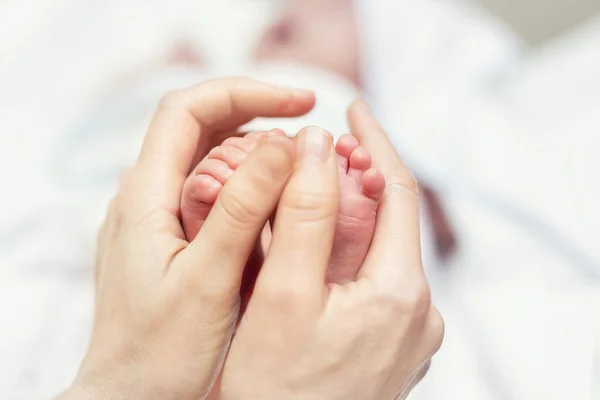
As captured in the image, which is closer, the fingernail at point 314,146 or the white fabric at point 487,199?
the fingernail at point 314,146

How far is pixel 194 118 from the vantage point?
0.63m

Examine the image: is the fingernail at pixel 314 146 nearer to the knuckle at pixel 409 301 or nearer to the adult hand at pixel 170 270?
the adult hand at pixel 170 270

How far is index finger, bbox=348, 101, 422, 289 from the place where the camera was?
48 centimetres

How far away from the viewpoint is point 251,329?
46 cm

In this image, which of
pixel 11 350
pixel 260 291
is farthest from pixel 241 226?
pixel 11 350

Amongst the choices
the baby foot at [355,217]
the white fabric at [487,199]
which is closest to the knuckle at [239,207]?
the baby foot at [355,217]

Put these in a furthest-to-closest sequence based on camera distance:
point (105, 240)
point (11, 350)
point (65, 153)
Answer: point (65, 153), point (11, 350), point (105, 240)

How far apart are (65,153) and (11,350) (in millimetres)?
354

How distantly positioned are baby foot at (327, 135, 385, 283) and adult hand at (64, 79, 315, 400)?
8 cm

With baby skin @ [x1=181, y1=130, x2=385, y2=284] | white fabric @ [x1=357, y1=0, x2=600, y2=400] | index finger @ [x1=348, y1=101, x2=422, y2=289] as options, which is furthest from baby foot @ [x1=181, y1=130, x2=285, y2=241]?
white fabric @ [x1=357, y1=0, x2=600, y2=400]

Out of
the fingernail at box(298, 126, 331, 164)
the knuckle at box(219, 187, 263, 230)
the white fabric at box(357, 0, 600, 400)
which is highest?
the fingernail at box(298, 126, 331, 164)

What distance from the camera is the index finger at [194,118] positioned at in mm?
573

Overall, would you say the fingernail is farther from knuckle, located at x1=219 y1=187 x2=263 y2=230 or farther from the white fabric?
the white fabric

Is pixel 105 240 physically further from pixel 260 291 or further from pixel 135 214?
pixel 260 291
